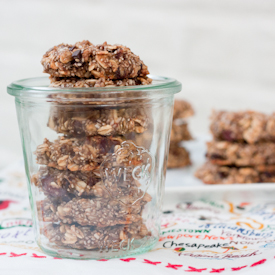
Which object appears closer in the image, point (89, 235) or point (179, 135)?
point (89, 235)

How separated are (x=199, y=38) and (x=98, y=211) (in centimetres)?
186

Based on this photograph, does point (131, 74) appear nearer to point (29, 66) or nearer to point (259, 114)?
point (259, 114)

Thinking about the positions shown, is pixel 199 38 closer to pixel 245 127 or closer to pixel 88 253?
pixel 245 127

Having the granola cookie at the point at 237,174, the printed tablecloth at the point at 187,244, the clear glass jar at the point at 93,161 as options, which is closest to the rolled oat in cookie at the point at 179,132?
the granola cookie at the point at 237,174

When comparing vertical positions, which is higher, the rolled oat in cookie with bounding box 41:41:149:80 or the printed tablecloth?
the rolled oat in cookie with bounding box 41:41:149:80

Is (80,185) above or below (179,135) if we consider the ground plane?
above

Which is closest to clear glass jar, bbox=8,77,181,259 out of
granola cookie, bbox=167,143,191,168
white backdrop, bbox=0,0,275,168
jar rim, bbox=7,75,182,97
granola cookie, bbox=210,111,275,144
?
jar rim, bbox=7,75,182,97

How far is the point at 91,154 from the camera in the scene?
0.70 meters

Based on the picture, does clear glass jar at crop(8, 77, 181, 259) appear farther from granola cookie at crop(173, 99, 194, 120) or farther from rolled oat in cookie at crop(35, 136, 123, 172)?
granola cookie at crop(173, 99, 194, 120)

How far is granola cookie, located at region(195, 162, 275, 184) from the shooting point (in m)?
1.33

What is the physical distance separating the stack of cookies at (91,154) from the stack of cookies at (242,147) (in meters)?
0.62

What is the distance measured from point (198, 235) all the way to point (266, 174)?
1.83ft

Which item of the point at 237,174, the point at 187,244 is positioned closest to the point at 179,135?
the point at 237,174

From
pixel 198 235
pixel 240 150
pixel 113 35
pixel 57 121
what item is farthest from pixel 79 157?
pixel 113 35
